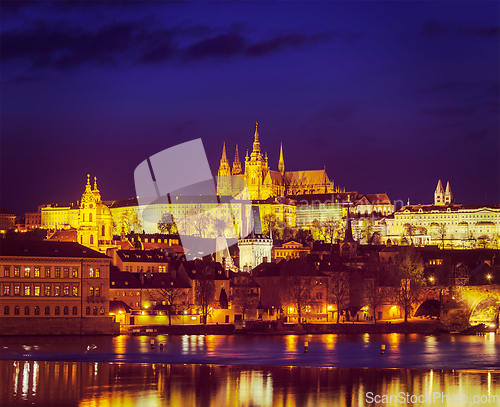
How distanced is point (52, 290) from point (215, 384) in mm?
28460

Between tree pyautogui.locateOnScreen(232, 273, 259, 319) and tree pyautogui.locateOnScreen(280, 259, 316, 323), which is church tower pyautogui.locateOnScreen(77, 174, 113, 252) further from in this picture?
tree pyautogui.locateOnScreen(280, 259, 316, 323)

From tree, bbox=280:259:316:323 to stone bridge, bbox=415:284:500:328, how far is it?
34.5 ft

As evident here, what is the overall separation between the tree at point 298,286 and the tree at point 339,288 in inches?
66.2

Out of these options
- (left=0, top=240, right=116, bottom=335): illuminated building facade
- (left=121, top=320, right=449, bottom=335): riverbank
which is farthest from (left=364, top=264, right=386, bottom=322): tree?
(left=0, top=240, right=116, bottom=335): illuminated building facade

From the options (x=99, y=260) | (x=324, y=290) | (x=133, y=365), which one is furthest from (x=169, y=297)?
(x=133, y=365)

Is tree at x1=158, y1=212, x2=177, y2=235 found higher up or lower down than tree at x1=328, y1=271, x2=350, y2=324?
higher up

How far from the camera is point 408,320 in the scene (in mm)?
73562

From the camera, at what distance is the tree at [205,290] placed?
2687 inches

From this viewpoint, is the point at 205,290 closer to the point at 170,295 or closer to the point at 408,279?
the point at 170,295

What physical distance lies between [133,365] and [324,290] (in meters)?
41.1

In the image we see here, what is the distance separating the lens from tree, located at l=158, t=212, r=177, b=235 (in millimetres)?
176038

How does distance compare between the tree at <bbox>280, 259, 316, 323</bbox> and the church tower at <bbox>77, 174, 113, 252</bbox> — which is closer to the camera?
the tree at <bbox>280, 259, 316, 323</bbox>

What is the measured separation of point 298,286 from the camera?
238 feet

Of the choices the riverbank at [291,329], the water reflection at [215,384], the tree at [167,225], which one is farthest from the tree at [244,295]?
the tree at [167,225]
